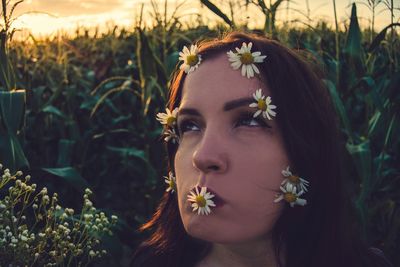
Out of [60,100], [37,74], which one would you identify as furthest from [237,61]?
[37,74]

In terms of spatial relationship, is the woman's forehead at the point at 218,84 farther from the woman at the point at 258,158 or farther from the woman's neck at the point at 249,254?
the woman's neck at the point at 249,254

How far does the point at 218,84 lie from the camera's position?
163 cm

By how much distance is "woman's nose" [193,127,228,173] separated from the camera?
155cm

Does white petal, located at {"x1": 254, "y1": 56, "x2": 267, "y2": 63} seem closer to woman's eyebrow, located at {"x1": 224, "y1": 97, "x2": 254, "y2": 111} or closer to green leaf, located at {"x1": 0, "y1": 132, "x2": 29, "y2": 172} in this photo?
woman's eyebrow, located at {"x1": 224, "y1": 97, "x2": 254, "y2": 111}

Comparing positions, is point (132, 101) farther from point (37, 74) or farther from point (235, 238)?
point (235, 238)

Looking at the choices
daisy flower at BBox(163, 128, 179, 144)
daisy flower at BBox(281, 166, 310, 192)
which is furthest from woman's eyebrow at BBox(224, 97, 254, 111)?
daisy flower at BBox(163, 128, 179, 144)

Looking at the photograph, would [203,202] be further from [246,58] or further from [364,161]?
[364,161]

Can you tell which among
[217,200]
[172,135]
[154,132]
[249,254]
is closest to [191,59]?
[172,135]

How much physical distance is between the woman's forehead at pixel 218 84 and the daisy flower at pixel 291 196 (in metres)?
0.26

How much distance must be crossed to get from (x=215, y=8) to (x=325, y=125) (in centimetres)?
83

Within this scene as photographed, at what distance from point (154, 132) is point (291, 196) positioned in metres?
1.47

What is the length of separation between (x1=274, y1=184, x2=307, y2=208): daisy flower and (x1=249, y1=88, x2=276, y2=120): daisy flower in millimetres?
193

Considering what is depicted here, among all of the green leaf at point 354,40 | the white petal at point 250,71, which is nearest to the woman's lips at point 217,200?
the white petal at point 250,71

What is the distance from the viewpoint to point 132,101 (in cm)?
418
